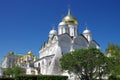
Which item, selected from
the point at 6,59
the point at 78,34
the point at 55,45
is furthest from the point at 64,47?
the point at 6,59

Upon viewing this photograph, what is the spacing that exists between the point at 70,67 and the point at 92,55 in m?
4.36

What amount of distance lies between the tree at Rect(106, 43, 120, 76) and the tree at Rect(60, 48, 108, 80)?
121 centimetres

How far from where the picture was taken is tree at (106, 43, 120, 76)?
40719mm

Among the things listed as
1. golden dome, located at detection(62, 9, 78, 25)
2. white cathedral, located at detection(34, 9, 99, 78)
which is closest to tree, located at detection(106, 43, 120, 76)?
white cathedral, located at detection(34, 9, 99, 78)

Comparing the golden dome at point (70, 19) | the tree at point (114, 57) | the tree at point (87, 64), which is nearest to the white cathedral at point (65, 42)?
the golden dome at point (70, 19)

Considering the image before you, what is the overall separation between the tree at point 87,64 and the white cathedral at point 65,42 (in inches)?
943

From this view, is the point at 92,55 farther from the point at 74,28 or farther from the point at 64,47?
the point at 74,28

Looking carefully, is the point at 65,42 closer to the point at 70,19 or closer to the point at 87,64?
the point at 70,19

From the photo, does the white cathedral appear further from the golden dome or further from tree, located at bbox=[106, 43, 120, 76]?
tree, located at bbox=[106, 43, 120, 76]

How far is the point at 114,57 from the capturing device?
1853 inches

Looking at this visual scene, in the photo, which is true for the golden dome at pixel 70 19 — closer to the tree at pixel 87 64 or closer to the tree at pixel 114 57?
the tree at pixel 114 57

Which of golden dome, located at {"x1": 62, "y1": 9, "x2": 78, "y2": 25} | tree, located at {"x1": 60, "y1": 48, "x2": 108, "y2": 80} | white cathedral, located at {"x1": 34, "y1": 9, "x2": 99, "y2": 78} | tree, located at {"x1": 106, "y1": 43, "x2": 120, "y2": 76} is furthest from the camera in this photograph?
golden dome, located at {"x1": 62, "y1": 9, "x2": 78, "y2": 25}

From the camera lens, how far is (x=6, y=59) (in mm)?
109562

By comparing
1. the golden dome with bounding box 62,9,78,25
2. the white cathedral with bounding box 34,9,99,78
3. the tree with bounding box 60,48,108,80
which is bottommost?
the tree with bounding box 60,48,108,80
